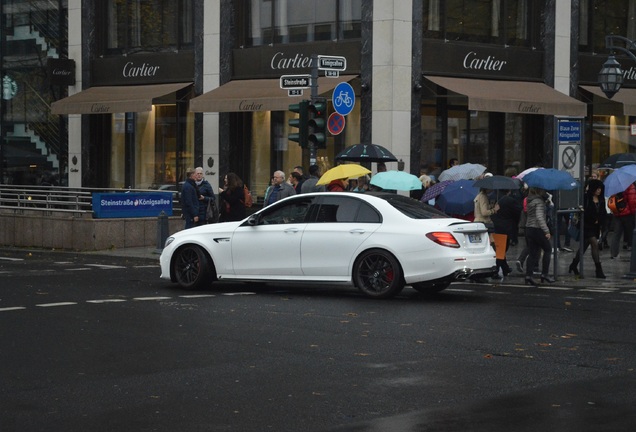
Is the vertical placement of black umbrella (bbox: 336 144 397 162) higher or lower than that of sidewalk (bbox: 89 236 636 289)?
higher

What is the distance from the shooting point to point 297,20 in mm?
31906

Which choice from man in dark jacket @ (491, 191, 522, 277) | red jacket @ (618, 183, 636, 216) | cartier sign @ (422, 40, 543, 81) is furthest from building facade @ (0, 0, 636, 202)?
man in dark jacket @ (491, 191, 522, 277)

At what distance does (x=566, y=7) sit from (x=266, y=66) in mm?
8296

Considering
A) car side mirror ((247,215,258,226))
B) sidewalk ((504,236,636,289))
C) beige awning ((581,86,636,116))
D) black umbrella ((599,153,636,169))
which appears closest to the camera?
car side mirror ((247,215,258,226))

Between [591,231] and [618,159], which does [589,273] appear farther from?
[618,159]

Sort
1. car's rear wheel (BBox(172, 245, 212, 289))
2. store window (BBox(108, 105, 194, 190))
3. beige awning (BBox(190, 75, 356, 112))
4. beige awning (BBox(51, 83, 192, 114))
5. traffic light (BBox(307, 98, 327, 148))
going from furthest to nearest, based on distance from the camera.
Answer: store window (BBox(108, 105, 194, 190)), beige awning (BBox(51, 83, 192, 114)), beige awning (BBox(190, 75, 356, 112)), traffic light (BBox(307, 98, 327, 148)), car's rear wheel (BBox(172, 245, 212, 289))

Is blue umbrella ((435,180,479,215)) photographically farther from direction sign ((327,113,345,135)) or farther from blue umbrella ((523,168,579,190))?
direction sign ((327,113,345,135))

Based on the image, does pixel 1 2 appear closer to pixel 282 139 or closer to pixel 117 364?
pixel 282 139

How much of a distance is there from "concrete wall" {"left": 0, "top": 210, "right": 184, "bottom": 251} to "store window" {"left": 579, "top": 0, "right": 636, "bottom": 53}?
1278 cm

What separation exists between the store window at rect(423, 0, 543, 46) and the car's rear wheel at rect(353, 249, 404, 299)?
15.4 m

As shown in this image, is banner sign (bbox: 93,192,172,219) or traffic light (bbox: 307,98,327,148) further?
banner sign (bbox: 93,192,172,219)

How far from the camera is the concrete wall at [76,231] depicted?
27453 mm

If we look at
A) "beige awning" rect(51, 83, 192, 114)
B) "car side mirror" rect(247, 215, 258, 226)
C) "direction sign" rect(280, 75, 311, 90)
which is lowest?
"car side mirror" rect(247, 215, 258, 226)

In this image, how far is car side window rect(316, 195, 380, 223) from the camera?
645 inches
